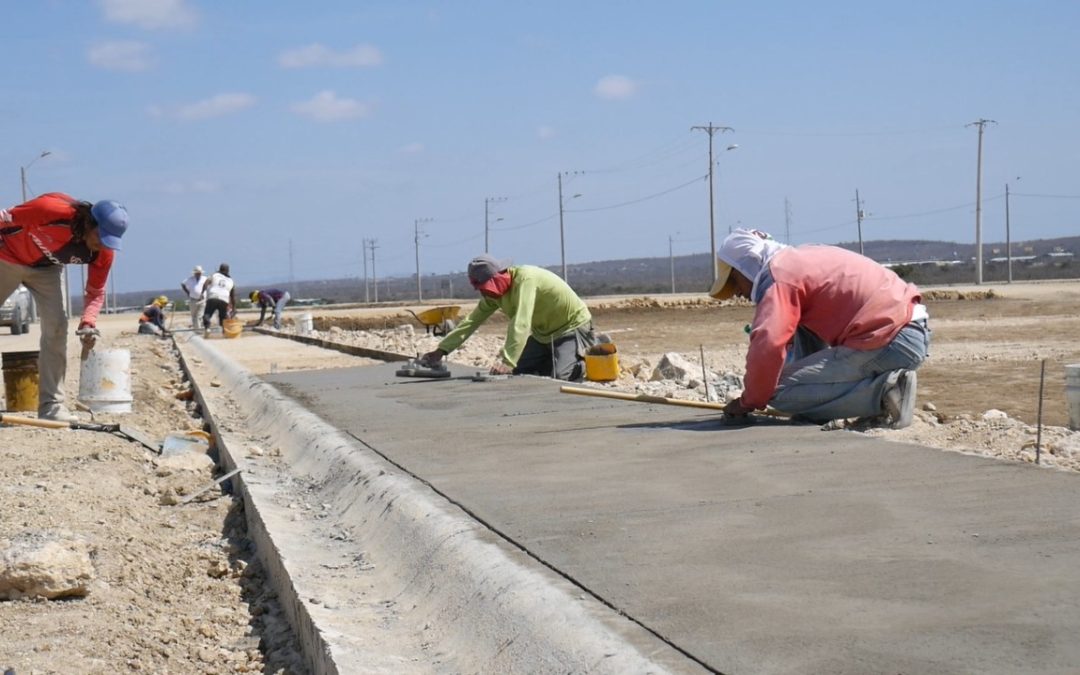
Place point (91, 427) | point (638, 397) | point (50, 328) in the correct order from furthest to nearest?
point (50, 328) → point (638, 397) → point (91, 427)

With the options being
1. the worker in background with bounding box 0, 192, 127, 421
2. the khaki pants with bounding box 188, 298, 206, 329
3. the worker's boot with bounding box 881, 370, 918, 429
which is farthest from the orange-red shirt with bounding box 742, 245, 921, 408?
the khaki pants with bounding box 188, 298, 206, 329

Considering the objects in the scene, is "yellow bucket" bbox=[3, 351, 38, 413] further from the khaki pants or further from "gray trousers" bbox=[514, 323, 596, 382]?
the khaki pants

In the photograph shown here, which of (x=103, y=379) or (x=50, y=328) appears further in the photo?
(x=103, y=379)

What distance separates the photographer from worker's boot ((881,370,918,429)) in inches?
295

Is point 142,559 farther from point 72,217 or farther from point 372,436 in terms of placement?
point 72,217

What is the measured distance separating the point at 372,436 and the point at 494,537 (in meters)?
3.63

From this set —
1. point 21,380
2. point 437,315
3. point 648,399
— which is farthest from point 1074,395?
point 437,315

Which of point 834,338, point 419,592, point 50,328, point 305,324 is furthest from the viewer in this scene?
point 305,324

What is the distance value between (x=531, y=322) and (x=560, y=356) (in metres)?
0.58

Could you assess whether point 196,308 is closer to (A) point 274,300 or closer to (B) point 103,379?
(A) point 274,300

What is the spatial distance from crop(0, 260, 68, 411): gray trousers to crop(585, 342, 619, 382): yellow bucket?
15.7 feet

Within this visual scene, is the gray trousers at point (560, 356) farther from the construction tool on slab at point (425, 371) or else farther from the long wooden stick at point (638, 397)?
the long wooden stick at point (638, 397)

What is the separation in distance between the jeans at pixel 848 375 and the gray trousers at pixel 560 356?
5.30 metres

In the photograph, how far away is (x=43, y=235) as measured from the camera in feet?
30.9
